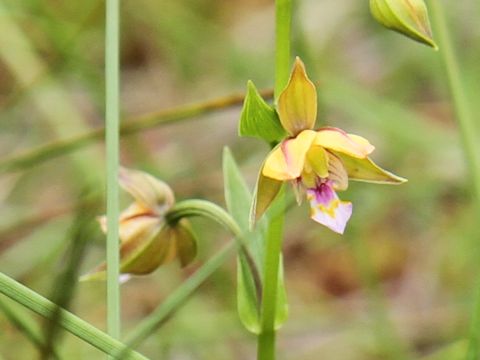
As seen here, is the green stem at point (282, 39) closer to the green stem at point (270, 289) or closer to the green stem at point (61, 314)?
the green stem at point (270, 289)

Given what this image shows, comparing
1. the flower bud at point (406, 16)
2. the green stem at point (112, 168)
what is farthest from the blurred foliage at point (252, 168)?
the flower bud at point (406, 16)

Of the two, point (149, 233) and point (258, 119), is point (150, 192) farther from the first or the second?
point (258, 119)

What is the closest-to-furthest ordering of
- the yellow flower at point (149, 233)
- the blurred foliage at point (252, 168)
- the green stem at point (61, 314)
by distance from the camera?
the green stem at point (61, 314) → the yellow flower at point (149, 233) → the blurred foliage at point (252, 168)

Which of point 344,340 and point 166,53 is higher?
point 166,53

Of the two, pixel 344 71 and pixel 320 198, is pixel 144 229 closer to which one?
pixel 320 198

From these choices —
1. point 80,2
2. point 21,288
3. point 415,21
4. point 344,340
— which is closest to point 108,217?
point 21,288

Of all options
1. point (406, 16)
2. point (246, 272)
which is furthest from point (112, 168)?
point (406, 16)
